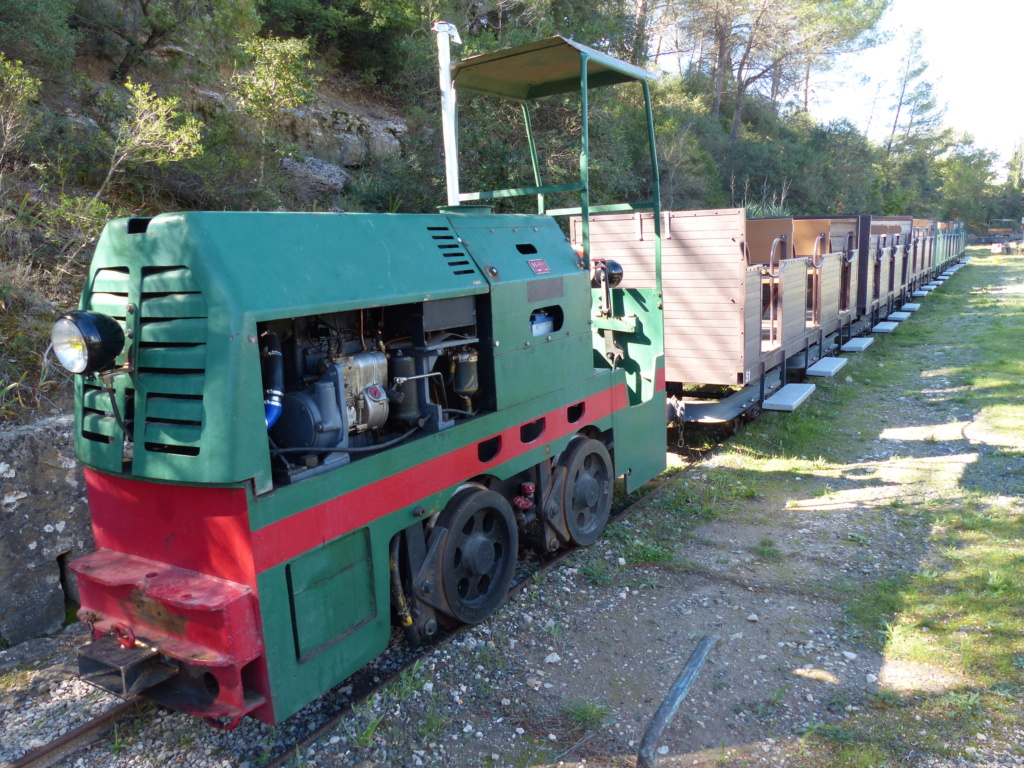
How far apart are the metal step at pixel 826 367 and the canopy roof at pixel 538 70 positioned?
15.9ft

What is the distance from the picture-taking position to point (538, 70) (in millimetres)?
5074

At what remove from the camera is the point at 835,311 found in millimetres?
10789

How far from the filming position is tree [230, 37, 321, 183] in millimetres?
9945

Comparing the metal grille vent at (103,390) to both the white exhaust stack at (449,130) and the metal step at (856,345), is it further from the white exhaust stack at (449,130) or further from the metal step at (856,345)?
the metal step at (856,345)

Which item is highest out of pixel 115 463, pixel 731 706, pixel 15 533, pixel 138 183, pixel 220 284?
pixel 138 183

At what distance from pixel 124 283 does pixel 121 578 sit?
3.70 ft

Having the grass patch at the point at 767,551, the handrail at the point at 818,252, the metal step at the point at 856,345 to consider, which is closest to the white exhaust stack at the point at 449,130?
the grass patch at the point at 767,551

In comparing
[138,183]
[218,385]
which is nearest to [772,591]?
[218,385]

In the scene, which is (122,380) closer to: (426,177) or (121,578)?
(121,578)

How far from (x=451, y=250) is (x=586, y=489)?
1940 mm

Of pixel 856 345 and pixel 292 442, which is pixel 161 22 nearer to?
pixel 292 442

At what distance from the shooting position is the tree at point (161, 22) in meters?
10.0

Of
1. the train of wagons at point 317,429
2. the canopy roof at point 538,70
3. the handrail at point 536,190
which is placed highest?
the canopy roof at point 538,70

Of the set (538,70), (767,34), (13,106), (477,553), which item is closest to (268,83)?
(13,106)
